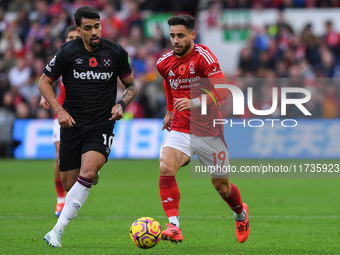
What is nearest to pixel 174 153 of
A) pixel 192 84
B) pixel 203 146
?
pixel 203 146

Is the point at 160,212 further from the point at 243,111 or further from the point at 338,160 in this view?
the point at 338,160

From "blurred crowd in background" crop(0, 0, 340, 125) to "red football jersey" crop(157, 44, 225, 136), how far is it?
36.7 ft

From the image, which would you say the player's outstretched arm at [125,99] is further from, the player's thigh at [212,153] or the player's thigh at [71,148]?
the player's thigh at [212,153]

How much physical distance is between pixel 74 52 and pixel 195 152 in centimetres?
178

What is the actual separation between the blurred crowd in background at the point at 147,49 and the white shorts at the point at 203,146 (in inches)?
442

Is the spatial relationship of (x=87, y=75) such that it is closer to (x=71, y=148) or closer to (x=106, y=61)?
(x=106, y=61)

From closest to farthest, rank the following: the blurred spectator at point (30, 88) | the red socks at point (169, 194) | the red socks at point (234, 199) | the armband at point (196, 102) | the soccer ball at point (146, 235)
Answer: the soccer ball at point (146, 235), the armband at point (196, 102), the red socks at point (169, 194), the red socks at point (234, 199), the blurred spectator at point (30, 88)

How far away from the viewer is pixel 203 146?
7973mm

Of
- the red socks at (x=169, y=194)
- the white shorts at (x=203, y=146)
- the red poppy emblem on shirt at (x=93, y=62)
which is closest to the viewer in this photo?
the red socks at (x=169, y=194)

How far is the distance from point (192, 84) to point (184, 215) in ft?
10.5

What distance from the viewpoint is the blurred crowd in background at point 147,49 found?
20453mm

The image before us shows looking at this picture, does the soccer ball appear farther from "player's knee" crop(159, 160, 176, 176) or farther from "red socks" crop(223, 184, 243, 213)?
"red socks" crop(223, 184, 243, 213)

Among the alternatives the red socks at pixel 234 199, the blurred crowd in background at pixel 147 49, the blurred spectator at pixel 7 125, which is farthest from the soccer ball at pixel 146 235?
the blurred spectator at pixel 7 125

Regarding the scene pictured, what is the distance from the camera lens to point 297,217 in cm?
1039
